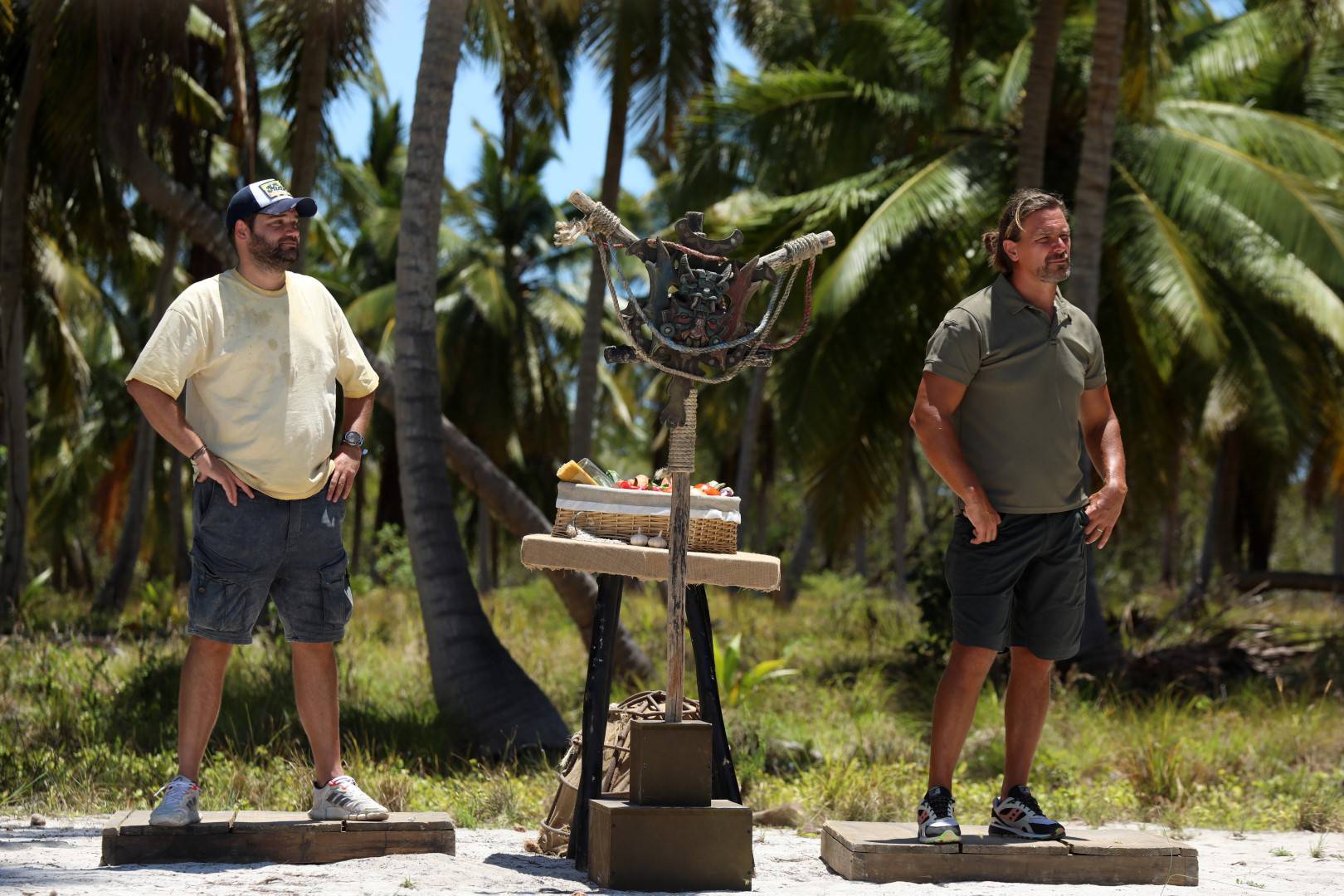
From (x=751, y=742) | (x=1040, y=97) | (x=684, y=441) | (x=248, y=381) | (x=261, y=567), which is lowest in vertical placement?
(x=751, y=742)

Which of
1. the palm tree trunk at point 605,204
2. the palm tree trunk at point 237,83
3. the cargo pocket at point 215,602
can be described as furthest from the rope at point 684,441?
the palm tree trunk at point 605,204

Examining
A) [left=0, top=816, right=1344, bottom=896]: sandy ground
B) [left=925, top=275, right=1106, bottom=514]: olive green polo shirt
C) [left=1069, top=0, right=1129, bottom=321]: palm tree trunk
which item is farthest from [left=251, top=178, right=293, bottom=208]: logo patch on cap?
[left=1069, top=0, right=1129, bottom=321]: palm tree trunk

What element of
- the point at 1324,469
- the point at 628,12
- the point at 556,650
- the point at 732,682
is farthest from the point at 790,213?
the point at 1324,469

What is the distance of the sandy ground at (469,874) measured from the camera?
427cm

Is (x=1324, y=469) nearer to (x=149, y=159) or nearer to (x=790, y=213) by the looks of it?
(x=790, y=213)

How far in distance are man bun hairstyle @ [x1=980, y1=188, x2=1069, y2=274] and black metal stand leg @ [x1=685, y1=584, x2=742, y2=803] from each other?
1.66 metres

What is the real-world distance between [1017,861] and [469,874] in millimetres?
1882

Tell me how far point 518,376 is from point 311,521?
74.0 ft

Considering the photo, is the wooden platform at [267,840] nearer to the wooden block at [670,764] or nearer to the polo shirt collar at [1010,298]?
the wooden block at [670,764]

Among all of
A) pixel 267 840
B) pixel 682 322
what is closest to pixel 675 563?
pixel 682 322

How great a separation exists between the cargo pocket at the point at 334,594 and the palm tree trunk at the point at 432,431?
3.27 meters

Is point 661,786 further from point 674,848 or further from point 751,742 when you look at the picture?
point 751,742

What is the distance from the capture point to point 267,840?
185 inches

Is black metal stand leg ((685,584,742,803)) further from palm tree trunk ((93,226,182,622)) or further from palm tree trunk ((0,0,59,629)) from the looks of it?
palm tree trunk ((93,226,182,622))
